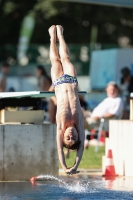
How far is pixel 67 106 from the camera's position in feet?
38.1

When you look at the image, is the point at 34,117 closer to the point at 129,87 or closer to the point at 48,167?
the point at 48,167

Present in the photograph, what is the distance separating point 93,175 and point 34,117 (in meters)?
1.67

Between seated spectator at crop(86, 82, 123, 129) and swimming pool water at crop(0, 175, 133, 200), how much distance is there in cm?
400

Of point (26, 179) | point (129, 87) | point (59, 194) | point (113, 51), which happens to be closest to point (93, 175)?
point (26, 179)

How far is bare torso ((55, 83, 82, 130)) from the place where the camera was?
1138 centimetres

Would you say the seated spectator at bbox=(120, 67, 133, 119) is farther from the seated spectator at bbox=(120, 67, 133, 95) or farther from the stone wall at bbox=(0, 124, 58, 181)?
the stone wall at bbox=(0, 124, 58, 181)

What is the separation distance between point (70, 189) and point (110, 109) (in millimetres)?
5940

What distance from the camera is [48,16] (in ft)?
139

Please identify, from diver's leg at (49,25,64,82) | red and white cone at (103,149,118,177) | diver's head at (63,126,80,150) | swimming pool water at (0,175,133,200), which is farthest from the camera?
red and white cone at (103,149,118,177)

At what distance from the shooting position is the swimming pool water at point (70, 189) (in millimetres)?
10384

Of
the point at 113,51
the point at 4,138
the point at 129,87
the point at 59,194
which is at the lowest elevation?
the point at 59,194

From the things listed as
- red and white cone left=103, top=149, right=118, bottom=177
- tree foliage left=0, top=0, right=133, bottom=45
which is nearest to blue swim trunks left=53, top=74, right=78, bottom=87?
red and white cone left=103, top=149, right=118, bottom=177

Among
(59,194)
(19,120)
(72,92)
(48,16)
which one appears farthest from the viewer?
(48,16)

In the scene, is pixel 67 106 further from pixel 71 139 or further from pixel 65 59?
pixel 65 59
